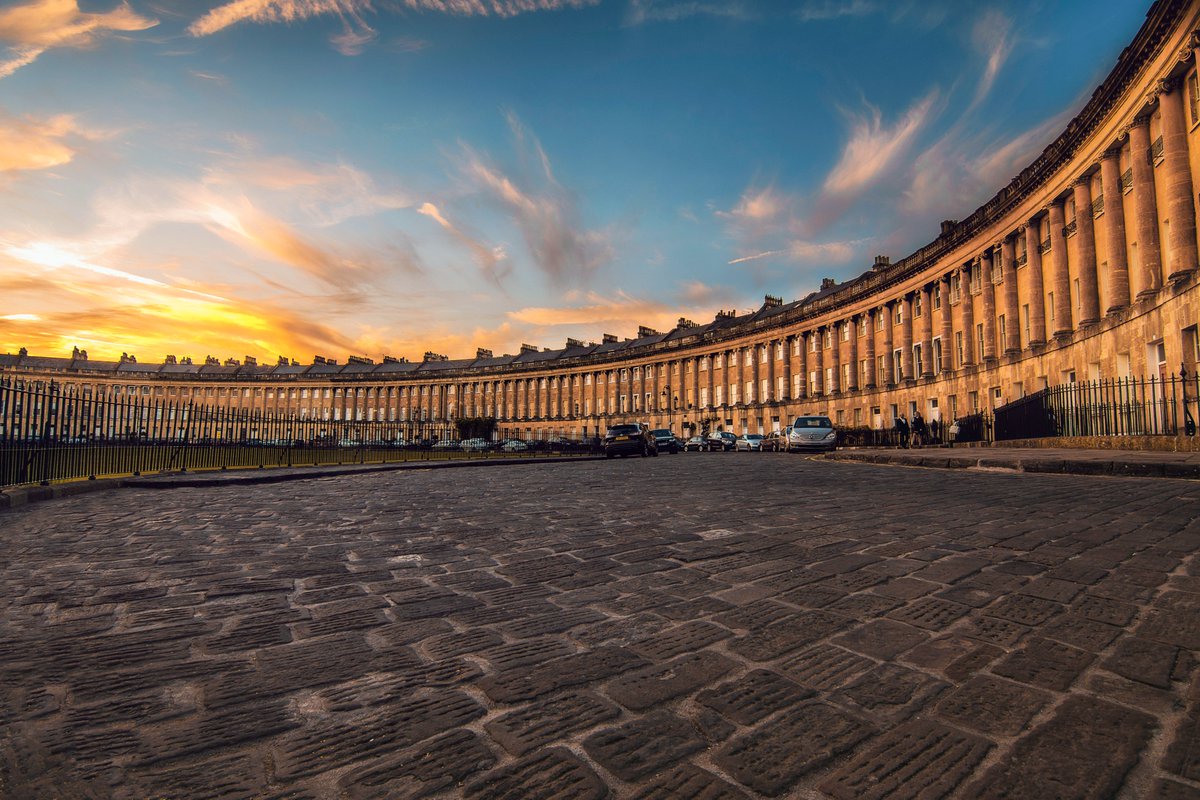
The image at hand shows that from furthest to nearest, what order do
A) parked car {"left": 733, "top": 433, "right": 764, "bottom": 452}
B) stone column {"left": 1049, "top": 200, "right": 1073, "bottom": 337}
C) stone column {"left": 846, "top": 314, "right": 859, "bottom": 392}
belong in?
stone column {"left": 846, "top": 314, "right": 859, "bottom": 392} → parked car {"left": 733, "top": 433, "right": 764, "bottom": 452} → stone column {"left": 1049, "top": 200, "right": 1073, "bottom": 337}

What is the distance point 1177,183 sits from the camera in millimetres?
19016

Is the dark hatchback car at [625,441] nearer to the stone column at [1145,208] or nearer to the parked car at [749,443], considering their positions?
the parked car at [749,443]

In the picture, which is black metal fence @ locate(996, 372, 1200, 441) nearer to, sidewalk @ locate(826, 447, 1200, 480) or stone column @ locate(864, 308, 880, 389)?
sidewalk @ locate(826, 447, 1200, 480)

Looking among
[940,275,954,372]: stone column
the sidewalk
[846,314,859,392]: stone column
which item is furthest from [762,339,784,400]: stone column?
the sidewalk

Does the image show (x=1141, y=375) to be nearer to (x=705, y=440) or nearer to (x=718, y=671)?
(x=718, y=671)

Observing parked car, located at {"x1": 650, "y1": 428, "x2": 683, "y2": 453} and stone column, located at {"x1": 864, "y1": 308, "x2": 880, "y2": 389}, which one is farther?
stone column, located at {"x1": 864, "y1": 308, "x2": 880, "y2": 389}

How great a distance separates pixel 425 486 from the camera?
12625mm

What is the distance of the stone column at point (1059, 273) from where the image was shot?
26672 mm

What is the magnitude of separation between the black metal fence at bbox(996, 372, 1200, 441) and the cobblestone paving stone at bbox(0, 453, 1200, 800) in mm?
15124

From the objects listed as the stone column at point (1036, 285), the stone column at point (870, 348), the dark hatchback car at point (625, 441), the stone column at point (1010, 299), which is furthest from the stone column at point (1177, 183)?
the stone column at point (870, 348)

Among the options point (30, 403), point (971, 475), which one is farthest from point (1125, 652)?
point (30, 403)

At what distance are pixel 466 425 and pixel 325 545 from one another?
73.9m

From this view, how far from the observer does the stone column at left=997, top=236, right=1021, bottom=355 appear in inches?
1224

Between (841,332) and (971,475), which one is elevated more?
(841,332)
